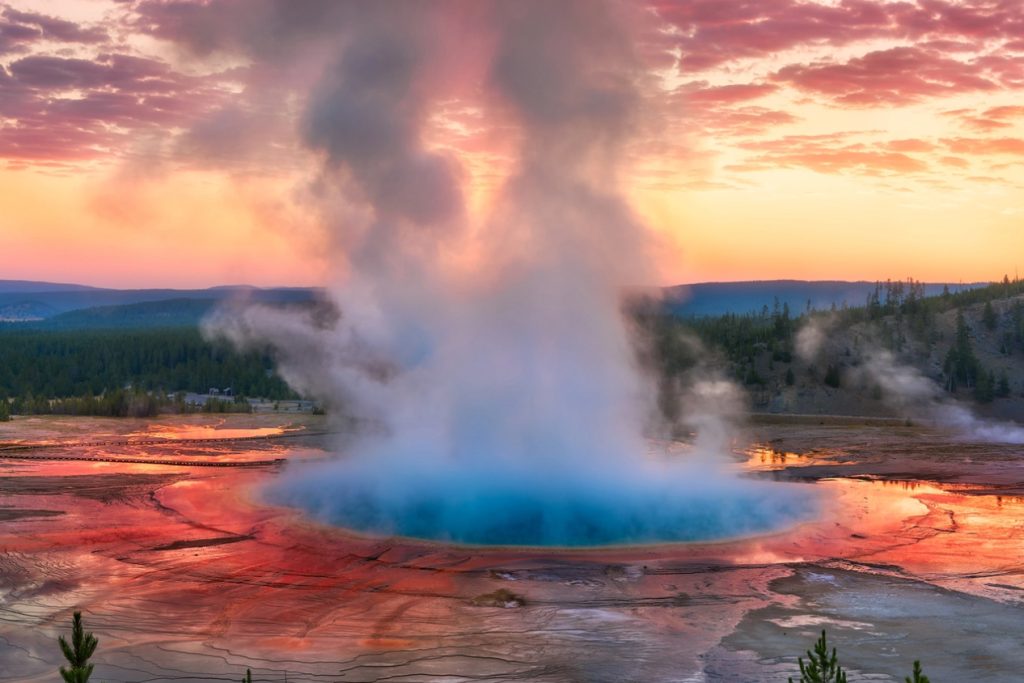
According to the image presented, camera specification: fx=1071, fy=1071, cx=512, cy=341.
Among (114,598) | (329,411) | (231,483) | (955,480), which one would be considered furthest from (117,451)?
(955,480)

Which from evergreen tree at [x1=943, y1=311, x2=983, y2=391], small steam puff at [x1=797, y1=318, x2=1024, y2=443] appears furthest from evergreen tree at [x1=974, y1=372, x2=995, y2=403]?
small steam puff at [x1=797, y1=318, x2=1024, y2=443]

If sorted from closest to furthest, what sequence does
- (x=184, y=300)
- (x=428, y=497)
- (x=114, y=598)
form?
(x=114, y=598)
(x=428, y=497)
(x=184, y=300)

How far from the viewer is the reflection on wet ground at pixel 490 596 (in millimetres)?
10539

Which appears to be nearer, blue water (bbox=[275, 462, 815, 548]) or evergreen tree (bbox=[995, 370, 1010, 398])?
blue water (bbox=[275, 462, 815, 548])

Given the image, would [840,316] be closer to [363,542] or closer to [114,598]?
[363,542]

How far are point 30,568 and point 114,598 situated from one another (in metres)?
2.54

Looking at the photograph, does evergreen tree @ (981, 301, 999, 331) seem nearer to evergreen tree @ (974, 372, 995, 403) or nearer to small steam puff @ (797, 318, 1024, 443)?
small steam puff @ (797, 318, 1024, 443)

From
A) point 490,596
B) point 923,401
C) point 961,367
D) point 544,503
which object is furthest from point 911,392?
point 490,596

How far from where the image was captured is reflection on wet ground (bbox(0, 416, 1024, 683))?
1054 centimetres

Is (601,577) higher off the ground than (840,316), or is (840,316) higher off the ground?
(840,316)

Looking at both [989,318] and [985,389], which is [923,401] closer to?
[985,389]

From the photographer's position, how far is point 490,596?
1309 cm

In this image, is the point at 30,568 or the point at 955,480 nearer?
the point at 30,568

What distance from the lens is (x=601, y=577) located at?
1417 cm
